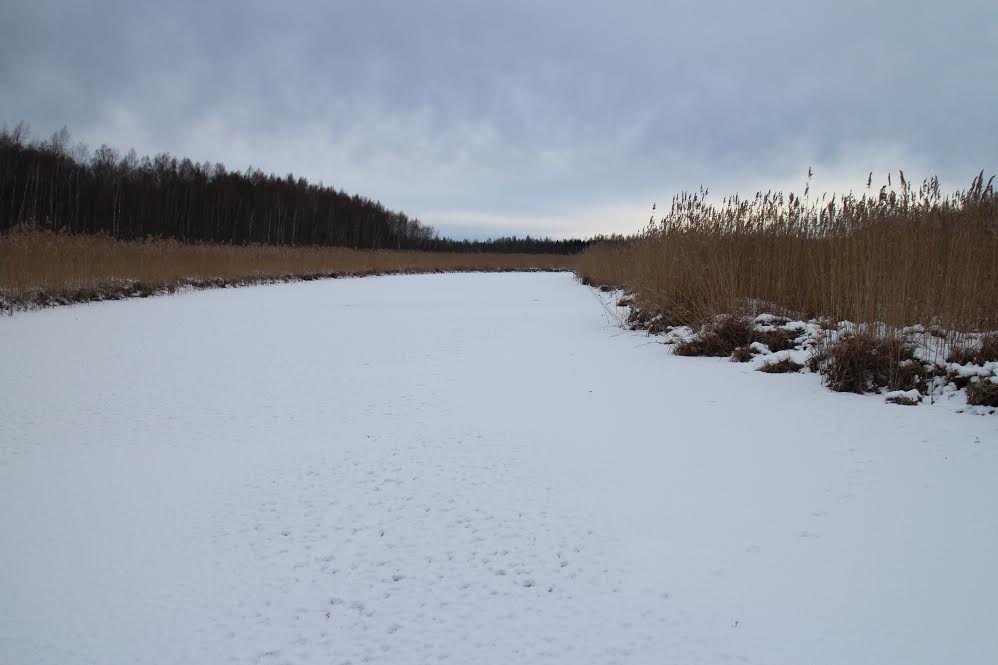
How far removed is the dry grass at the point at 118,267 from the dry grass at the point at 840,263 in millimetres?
10287

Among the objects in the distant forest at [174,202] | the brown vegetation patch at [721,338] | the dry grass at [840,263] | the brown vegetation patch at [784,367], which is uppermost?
the distant forest at [174,202]

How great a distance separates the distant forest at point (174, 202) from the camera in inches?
1436

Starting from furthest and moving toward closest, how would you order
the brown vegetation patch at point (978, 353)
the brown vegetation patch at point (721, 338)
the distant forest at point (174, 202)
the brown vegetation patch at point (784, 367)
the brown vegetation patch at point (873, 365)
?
the distant forest at point (174, 202) → the brown vegetation patch at point (721, 338) → the brown vegetation patch at point (784, 367) → the brown vegetation patch at point (873, 365) → the brown vegetation patch at point (978, 353)

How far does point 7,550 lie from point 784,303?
6760mm

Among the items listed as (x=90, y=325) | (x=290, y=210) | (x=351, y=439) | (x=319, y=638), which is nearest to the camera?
(x=319, y=638)

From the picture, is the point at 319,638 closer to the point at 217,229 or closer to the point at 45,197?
the point at 45,197

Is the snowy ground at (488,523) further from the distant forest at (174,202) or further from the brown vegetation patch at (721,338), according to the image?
the distant forest at (174,202)

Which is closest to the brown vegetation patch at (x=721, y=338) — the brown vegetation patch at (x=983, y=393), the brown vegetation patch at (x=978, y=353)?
the brown vegetation patch at (x=978, y=353)

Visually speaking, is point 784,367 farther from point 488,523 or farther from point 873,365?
point 488,523

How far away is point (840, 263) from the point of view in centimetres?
493

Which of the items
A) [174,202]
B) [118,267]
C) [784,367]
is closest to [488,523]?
[784,367]

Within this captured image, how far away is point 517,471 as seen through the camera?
9.51 ft

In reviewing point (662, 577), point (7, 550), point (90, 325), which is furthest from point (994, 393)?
point (90, 325)

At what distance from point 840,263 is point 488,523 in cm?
421
